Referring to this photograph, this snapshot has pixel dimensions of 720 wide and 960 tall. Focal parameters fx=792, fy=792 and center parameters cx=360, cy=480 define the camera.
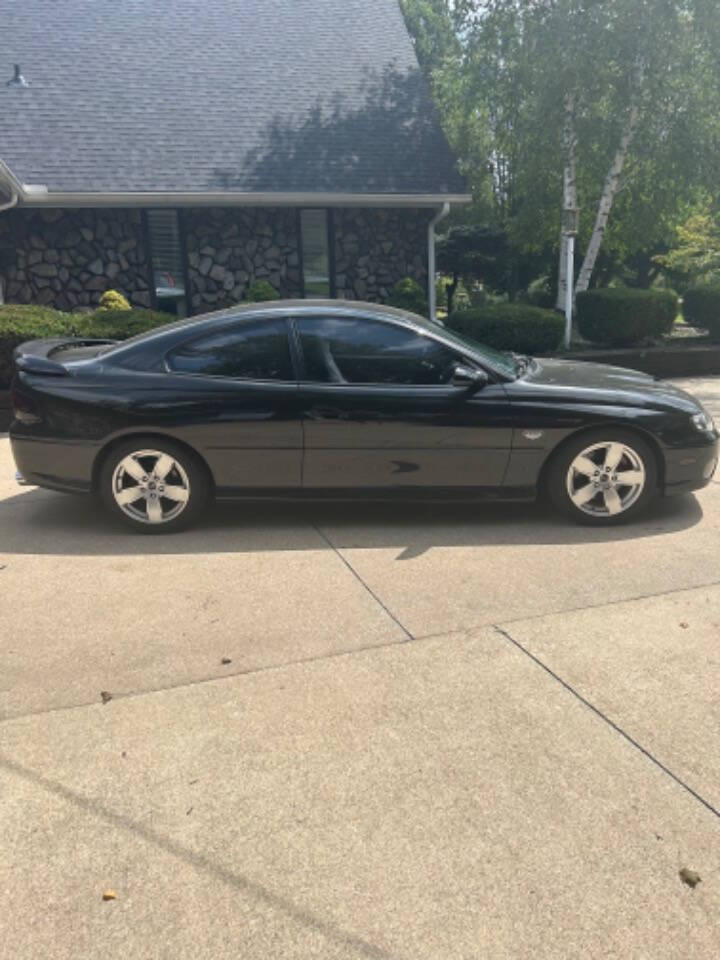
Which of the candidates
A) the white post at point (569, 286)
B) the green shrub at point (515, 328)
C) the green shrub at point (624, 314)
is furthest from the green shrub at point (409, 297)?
the green shrub at point (624, 314)

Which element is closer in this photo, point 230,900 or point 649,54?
point 230,900

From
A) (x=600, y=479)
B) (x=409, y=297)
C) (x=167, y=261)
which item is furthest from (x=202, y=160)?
(x=600, y=479)

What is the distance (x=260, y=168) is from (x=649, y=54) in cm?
670

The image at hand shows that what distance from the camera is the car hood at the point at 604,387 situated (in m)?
5.16

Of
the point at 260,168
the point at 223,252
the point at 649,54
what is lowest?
the point at 223,252

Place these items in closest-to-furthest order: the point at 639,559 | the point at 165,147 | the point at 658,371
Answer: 1. the point at 639,559
2. the point at 658,371
3. the point at 165,147

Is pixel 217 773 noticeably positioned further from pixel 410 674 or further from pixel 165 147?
pixel 165 147

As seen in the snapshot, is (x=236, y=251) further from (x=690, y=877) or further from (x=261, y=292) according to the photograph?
(x=690, y=877)

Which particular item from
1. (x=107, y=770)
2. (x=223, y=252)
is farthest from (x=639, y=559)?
(x=223, y=252)

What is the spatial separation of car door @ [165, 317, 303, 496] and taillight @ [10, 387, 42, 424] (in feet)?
2.91

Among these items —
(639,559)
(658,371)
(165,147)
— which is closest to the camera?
(639,559)

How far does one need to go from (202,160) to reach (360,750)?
12.4m

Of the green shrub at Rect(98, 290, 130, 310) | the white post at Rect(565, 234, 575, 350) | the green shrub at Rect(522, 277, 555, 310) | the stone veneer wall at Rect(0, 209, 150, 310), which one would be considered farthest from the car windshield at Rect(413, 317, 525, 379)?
the green shrub at Rect(522, 277, 555, 310)

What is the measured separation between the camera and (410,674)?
3.40 metres
